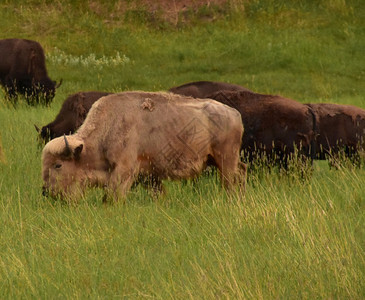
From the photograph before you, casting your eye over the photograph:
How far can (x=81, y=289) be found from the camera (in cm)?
474

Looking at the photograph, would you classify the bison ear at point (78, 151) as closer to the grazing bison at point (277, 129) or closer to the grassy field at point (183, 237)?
the grassy field at point (183, 237)

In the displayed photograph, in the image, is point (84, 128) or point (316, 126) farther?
point (316, 126)

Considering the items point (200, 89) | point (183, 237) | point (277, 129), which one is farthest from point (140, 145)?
point (200, 89)

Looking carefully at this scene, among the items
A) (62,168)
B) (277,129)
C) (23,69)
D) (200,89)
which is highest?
(62,168)

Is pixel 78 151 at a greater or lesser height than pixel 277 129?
greater

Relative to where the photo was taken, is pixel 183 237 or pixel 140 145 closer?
pixel 183 237

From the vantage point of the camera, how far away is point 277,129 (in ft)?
29.9

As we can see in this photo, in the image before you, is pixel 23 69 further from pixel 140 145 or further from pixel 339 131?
pixel 140 145

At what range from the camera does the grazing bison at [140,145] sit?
7285 millimetres

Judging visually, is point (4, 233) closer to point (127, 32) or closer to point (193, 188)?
point (193, 188)

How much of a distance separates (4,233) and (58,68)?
1705 cm

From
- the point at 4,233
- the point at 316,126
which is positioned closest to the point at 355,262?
the point at 4,233

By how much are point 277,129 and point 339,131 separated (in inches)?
59.5

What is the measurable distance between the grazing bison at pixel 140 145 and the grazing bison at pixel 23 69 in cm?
979
